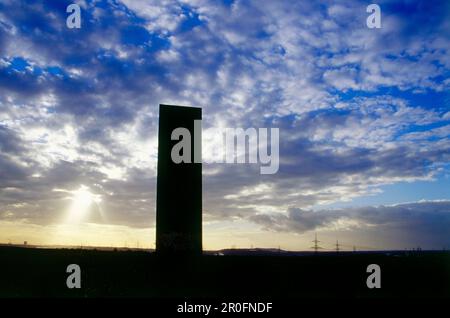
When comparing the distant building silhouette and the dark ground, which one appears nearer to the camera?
the distant building silhouette

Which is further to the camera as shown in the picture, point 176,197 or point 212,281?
point 212,281

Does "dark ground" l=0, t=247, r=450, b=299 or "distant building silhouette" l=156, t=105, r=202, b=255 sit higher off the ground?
"distant building silhouette" l=156, t=105, r=202, b=255

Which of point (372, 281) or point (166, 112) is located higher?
point (166, 112)

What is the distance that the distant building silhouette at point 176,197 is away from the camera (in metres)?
9.16

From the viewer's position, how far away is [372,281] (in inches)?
556

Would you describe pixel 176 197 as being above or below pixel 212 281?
above

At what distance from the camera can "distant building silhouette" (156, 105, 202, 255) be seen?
916 centimetres

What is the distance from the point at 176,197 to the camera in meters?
9.38

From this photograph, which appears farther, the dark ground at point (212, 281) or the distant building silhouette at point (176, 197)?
the dark ground at point (212, 281)

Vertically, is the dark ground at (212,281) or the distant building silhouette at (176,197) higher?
the distant building silhouette at (176,197)
